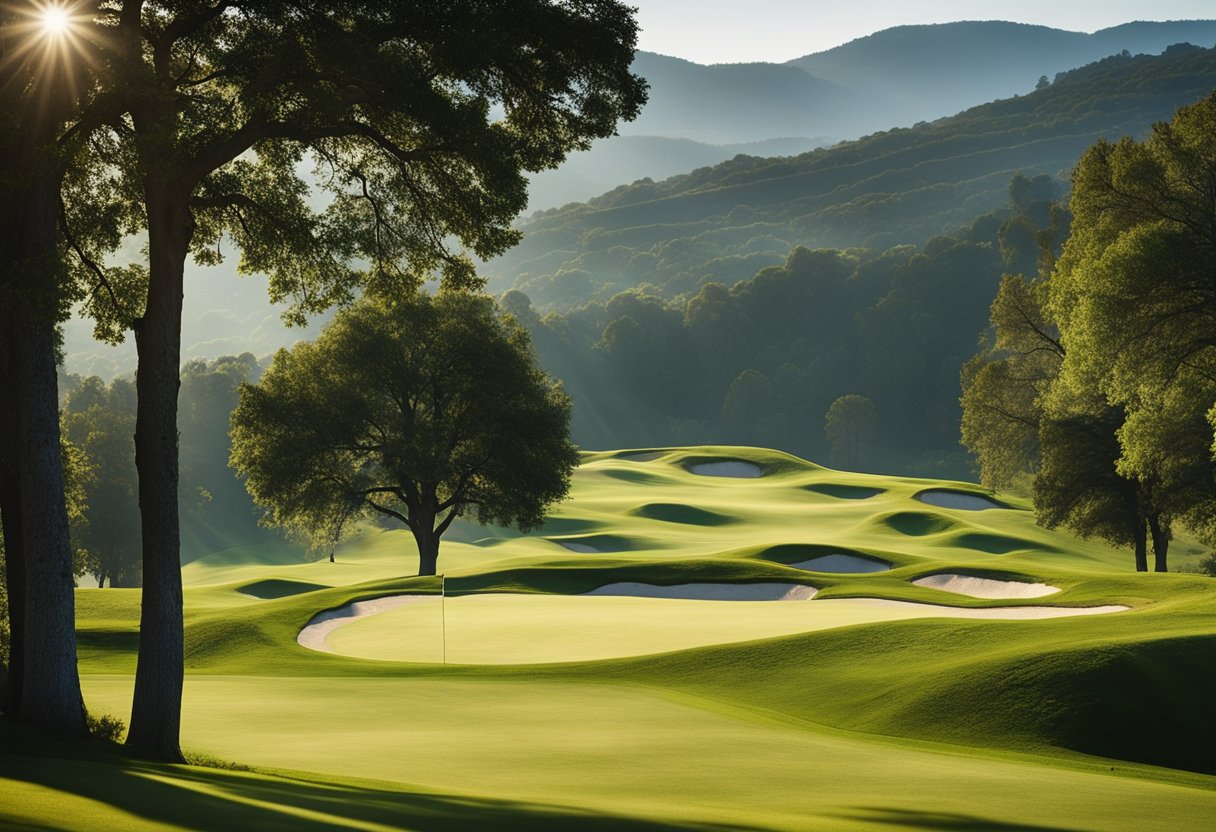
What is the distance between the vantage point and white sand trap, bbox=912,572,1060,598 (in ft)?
105

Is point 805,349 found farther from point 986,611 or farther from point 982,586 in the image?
point 986,611

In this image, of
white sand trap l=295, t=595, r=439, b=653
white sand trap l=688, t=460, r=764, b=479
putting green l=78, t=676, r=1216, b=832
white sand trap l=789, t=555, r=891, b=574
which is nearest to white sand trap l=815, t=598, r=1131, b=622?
putting green l=78, t=676, r=1216, b=832

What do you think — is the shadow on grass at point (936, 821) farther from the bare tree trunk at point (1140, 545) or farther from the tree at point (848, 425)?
the tree at point (848, 425)

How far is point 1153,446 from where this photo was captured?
29359mm

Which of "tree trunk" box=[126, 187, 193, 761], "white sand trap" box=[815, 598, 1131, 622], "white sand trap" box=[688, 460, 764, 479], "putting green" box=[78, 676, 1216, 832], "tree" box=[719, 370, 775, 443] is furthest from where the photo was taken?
"tree" box=[719, 370, 775, 443]

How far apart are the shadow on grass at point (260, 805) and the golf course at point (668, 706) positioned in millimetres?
48

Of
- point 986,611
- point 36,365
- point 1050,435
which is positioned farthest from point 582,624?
point 1050,435

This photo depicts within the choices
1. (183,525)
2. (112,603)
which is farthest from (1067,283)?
(183,525)

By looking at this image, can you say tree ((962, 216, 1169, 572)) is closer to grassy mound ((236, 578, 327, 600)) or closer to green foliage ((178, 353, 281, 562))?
grassy mound ((236, 578, 327, 600))

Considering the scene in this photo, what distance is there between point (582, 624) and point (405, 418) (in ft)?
47.6

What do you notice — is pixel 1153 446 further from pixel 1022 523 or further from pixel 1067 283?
pixel 1022 523

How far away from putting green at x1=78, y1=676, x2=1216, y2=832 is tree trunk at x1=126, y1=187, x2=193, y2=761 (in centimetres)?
139

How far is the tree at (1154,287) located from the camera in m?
27.4

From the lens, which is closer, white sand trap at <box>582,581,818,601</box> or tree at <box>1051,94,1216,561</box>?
tree at <box>1051,94,1216,561</box>
